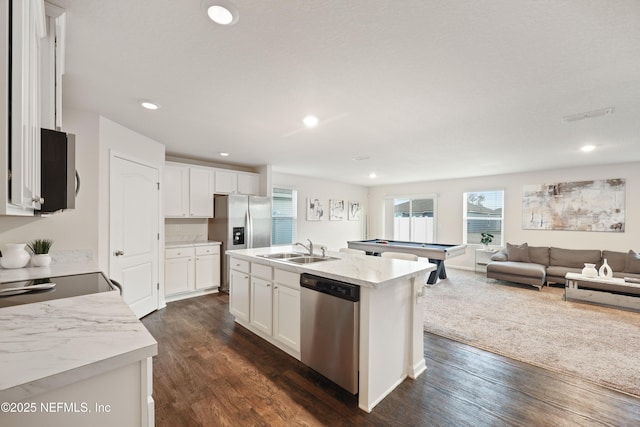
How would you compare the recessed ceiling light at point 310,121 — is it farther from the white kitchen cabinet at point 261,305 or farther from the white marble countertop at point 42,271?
the white marble countertop at point 42,271

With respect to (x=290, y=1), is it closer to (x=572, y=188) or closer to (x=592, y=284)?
(x=592, y=284)

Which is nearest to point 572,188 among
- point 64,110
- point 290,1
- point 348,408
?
point 348,408

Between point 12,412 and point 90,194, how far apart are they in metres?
2.74

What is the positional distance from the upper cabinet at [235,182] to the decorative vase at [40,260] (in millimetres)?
2726

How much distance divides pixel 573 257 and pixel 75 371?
7219mm

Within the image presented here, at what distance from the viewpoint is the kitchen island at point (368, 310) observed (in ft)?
6.42

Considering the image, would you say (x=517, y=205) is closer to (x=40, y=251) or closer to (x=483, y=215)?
(x=483, y=215)

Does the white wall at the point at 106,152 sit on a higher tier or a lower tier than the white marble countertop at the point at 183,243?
higher

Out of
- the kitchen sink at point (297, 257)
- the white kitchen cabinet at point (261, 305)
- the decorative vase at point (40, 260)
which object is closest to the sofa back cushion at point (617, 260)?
the kitchen sink at point (297, 257)

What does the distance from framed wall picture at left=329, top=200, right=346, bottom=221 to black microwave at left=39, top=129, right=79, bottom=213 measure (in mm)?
6518

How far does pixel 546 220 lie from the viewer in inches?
232

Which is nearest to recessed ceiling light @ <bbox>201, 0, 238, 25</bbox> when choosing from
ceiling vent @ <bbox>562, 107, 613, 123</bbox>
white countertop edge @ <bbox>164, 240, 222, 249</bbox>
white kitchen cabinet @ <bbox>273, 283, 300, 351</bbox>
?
white kitchen cabinet @ <bbox>273, 283, 300, 351</bbox>

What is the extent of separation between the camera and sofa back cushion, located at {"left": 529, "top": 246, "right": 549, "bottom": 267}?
5574 mm

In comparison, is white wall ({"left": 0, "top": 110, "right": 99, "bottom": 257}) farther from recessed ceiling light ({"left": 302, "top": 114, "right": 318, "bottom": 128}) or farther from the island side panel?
the island side panel
